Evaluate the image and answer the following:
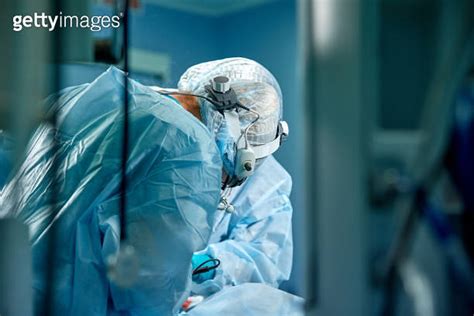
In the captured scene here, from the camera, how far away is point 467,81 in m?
0.81

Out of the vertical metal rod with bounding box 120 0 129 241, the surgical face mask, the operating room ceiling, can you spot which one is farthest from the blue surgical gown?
the operating room ceiling

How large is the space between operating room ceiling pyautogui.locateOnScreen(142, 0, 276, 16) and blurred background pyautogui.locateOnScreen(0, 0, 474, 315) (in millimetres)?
776

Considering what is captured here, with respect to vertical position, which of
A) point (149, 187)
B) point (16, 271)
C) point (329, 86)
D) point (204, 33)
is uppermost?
point (204, 33)

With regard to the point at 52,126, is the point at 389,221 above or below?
below

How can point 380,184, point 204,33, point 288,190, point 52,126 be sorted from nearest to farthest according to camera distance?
1. point 380,184
2. point 52,126
3. point 204,33
4. point 288,190

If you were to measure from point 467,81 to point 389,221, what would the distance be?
0.21 metres

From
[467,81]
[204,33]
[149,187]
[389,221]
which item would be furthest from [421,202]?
[204,33]

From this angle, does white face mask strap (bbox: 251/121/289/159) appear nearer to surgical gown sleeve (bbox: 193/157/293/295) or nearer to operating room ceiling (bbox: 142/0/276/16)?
surgical gown sleeve (bbox: 193/157/293/295)

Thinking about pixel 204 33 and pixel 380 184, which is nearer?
pixel 380 184

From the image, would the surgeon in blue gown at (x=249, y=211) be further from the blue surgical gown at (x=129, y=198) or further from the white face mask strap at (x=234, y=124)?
the blue surgical gown at (x=129, y=198)

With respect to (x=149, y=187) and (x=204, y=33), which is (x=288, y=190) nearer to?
(x=204, y=33)

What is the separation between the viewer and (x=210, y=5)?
2.14m

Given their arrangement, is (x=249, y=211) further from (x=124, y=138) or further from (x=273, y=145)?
(x=124, y=138)

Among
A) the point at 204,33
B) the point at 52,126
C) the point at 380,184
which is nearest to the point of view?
the point at 380,184
